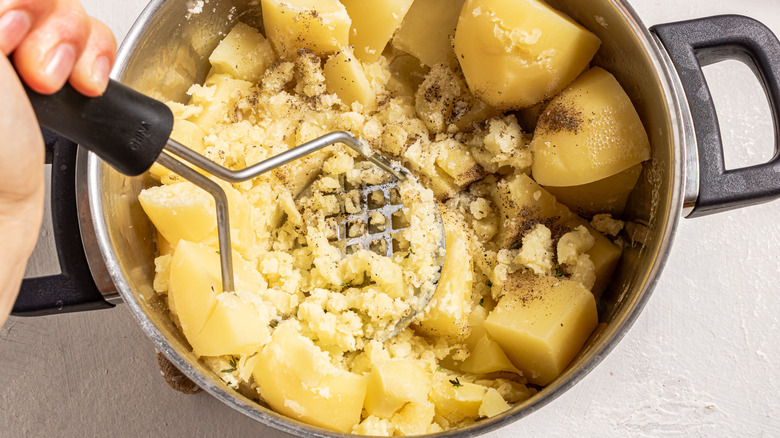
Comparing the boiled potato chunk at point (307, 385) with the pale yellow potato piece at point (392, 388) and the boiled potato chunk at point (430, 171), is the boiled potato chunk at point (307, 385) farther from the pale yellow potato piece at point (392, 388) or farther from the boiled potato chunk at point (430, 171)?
the boiled potato chunk at point (430, 171)

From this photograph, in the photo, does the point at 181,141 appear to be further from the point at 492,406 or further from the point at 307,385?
the point at 492,406

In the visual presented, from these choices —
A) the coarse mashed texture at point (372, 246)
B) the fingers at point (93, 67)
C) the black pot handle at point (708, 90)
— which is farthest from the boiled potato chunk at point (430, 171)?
the fingers at point (93, 67)

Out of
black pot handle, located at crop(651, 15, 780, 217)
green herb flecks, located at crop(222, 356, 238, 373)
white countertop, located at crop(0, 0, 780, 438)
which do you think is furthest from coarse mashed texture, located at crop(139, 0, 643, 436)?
white countertop, located at crop(0, 0, 780, 438)

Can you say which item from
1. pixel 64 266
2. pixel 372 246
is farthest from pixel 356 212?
pixel 64 266

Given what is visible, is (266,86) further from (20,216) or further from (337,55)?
(20,216)

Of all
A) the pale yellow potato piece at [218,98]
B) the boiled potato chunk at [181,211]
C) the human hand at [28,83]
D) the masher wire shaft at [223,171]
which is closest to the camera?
the human hand at [28,83]

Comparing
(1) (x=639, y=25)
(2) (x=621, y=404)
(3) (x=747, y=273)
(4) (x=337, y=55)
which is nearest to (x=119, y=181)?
(4) (x=337, y=55)

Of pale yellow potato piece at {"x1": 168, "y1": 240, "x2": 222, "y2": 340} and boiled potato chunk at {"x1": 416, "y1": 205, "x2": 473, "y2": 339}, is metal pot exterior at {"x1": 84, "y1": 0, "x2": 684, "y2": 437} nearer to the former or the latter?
pale yellow potato piece at {"x1": 168, "y1": 240, "x2": 222, "y2": 340}
